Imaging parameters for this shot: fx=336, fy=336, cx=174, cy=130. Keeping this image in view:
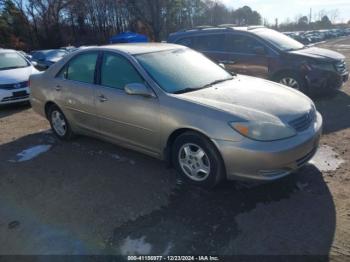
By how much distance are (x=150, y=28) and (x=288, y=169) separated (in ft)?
99.1

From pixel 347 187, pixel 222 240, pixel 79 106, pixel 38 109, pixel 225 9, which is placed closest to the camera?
pixel 222 240

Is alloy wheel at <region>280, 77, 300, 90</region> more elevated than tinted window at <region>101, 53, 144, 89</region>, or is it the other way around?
tinted window at <region>101, 53, 144, 89</region>

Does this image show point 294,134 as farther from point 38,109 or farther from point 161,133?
point 38,109

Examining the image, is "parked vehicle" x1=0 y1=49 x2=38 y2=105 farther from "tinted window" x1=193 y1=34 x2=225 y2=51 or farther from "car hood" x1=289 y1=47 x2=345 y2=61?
"car hood" x1=289 y1=47 x2=345 y2=61

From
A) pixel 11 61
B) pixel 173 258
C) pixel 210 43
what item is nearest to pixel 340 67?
pixel 210 43

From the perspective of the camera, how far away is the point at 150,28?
104 ft

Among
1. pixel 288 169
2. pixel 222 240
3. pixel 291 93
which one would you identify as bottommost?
pixel 222 240

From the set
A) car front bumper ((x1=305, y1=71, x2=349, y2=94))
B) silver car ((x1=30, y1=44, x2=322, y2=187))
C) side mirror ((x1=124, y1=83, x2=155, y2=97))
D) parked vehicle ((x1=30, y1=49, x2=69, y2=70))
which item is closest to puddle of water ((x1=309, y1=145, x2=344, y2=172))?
silver car ((x1=30, y1=44, x2=322, y2=187))

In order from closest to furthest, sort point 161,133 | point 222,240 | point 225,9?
point 222,240, point 161,133, point 225,9

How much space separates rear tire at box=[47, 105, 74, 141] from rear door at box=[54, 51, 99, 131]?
0.70 ft

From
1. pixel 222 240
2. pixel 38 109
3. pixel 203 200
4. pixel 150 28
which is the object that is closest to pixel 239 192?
pixel 203 200

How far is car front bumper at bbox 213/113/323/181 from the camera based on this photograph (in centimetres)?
323

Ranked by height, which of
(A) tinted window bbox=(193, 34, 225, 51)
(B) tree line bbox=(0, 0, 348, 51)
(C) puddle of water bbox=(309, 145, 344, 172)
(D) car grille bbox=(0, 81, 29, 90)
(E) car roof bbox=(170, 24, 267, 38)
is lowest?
(C) puddle of water bbox=(309, 145, 344, 172)

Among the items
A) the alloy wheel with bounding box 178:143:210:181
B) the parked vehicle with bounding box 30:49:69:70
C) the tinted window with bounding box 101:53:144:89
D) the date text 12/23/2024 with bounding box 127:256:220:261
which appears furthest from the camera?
the parked vehicle with bounding box 30:49:69:70
